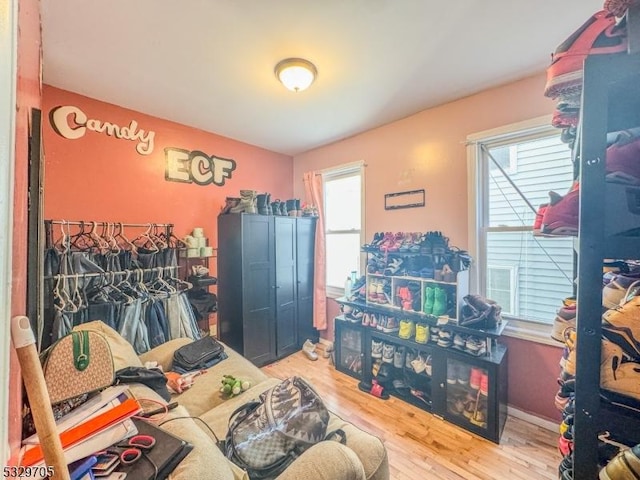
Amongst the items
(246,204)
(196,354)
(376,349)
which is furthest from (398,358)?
(246,204)

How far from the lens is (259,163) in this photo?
3.48 m

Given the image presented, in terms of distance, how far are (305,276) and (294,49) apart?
2365 mm

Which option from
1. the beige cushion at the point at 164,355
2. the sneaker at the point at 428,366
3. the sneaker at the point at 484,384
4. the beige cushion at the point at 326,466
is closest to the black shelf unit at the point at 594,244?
the beige cushion at the point at 326,466

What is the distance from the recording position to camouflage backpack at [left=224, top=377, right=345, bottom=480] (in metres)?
1.09

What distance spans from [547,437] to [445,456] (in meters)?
0.78

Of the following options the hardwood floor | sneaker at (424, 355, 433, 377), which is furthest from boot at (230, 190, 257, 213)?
sneaker at (424, 355, 433, 377)

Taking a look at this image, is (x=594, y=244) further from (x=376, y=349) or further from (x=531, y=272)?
(x=376, y=349)

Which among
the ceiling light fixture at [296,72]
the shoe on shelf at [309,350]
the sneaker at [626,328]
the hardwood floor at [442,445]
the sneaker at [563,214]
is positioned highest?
the ceiling light fixture at [296,72]

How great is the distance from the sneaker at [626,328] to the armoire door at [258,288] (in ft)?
8.48

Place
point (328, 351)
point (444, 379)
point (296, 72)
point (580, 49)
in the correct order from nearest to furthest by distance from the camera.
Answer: point (580, 49) < point (296, 72) < point (444, 379) < point (328, 351)

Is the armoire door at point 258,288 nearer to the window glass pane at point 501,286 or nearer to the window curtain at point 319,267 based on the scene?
the window curtain at point 319,267

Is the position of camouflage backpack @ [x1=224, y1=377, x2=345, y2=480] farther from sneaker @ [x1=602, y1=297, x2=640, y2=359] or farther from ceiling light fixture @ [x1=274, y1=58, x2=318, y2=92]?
ceiling light fixture @ [x1=274, y1=58, x2=318, y2=92]

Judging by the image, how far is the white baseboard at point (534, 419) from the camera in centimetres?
190

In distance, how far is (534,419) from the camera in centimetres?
197
